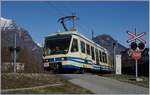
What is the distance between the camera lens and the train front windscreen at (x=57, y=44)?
28672mm

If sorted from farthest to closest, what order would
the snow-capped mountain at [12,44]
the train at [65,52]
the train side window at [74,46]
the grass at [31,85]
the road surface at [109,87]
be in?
the snow-capped mountain at [12,44]
the train side window at [74,46]
the train at [65,52]
the road surface at [109,87]
the grass at [31,85]

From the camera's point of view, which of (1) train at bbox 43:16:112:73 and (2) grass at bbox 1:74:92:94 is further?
(1) train at bbox 43:16:112:73

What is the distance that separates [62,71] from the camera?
29.7 m

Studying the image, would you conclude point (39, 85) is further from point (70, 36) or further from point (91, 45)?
point (91, 45)

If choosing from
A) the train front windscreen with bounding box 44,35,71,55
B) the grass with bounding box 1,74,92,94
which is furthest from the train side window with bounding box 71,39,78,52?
the grass with bounding box 1,74,92,94

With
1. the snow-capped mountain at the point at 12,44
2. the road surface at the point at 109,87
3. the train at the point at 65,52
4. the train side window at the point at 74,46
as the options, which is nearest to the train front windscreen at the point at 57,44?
the train at the point at 65,52

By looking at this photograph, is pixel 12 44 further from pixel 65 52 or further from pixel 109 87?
pixel 109 87

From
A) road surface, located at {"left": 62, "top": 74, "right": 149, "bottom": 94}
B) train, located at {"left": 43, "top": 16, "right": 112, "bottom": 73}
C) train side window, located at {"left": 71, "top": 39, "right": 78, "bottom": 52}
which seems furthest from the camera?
train side window, located at {"left": 71, "top": 39, "right": 78, "bottom": 52}

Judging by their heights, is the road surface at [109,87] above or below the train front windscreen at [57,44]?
below

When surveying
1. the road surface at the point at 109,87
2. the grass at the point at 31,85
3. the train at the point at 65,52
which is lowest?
the road surface at the point at 109,87

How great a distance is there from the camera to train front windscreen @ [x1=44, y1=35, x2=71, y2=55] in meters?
28.7

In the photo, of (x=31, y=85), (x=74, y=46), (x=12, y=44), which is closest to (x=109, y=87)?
(x=31, y=85)

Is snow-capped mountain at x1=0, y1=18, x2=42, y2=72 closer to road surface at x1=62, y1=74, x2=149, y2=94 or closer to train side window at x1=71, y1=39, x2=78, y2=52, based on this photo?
train side window at x1=71, y1=39, x2=78, y2=52

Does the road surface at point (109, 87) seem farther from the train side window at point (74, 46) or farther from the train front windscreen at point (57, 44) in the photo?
the train side window at point (74, 46)
